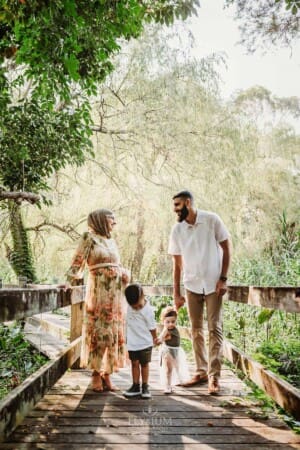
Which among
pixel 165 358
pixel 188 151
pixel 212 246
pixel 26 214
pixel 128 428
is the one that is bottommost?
pixel 128 428

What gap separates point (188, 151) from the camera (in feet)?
31.5

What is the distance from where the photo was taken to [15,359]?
5398mm

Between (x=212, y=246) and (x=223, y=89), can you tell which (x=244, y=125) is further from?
(x=212, y=246)

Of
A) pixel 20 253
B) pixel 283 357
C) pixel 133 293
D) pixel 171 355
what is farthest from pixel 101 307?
pixel 20 253

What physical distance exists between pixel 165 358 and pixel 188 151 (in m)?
6.87

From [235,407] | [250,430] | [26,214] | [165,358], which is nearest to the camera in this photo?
[250,430]

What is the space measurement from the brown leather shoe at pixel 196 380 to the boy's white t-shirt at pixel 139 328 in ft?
1.49

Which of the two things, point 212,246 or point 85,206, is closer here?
point 212,246

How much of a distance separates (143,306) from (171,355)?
0.42 meters

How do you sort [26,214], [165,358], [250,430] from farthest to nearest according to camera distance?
[26,214], [165,358], [250,430]

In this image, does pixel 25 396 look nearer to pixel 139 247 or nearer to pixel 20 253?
pixel 20 253

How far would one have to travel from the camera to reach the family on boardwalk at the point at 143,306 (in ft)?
10.5

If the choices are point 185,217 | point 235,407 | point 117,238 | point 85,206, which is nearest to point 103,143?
point 85,206

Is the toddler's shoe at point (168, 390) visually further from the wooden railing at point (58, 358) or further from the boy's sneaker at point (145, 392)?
the wooden railing at point (58, 358)
